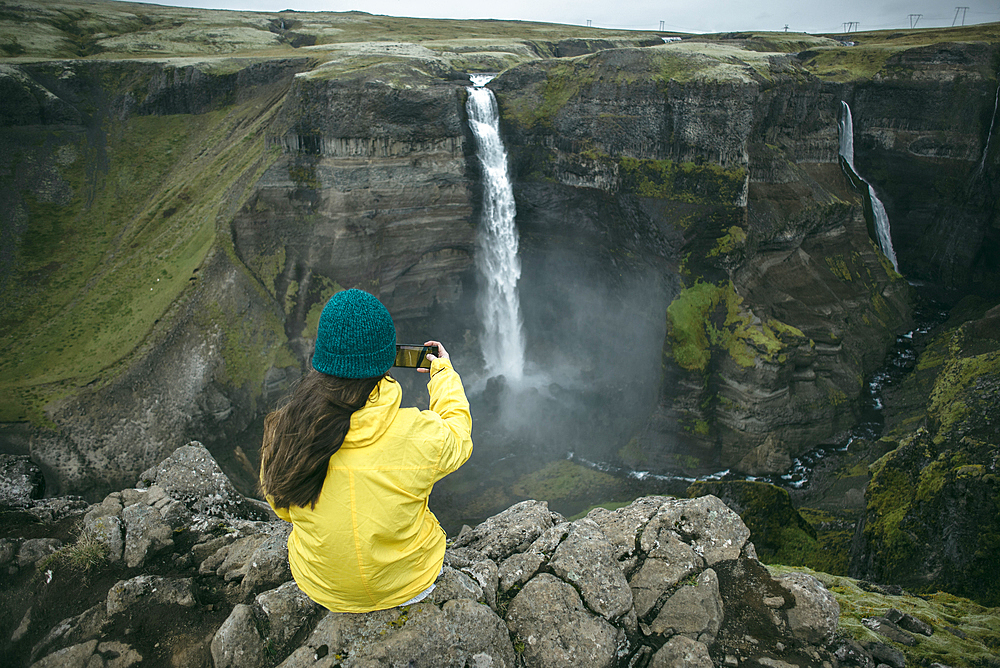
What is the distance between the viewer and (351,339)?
3609mm

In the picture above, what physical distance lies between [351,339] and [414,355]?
1.28 m

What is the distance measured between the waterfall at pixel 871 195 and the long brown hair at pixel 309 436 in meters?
40.0

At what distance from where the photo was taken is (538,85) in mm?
29938

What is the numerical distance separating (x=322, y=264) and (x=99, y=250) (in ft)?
37.9

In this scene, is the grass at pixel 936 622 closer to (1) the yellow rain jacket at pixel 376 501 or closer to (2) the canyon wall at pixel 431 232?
(1) the yellow rain jacket at pixel 376 501

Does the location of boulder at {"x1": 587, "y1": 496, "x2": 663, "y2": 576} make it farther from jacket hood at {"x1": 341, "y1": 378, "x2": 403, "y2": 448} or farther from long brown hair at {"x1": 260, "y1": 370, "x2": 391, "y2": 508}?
long brown hair at {"x1": 260, "y1": 370, "x2": 391, "y2": 508}

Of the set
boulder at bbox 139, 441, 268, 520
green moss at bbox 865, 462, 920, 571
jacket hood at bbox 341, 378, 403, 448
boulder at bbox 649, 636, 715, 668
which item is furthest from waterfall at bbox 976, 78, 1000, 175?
jacket hood at bbox 341, 378, 403, 448

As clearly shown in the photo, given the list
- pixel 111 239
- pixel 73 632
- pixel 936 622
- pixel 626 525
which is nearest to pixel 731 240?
pixel 936 622

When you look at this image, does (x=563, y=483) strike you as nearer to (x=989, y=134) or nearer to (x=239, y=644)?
(x=239, y=644)

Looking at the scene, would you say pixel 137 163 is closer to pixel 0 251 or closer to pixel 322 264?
pixel 0 251

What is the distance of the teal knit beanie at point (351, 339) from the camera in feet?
11.8

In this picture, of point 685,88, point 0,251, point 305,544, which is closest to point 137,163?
point 0,251

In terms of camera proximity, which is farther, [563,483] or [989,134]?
[989,134]

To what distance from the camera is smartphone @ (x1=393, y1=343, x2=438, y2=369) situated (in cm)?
481
